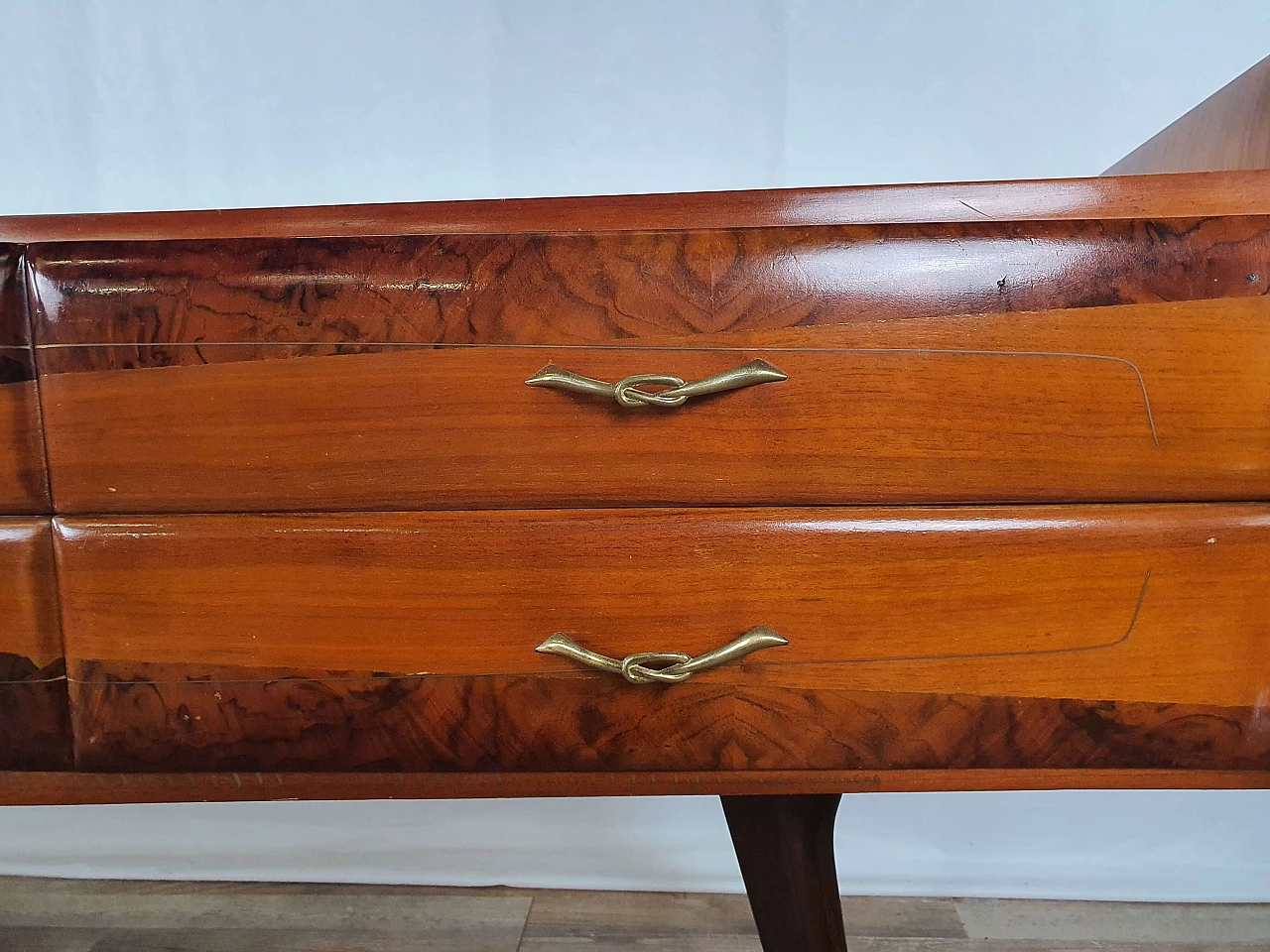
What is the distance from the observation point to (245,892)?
36.8 inches

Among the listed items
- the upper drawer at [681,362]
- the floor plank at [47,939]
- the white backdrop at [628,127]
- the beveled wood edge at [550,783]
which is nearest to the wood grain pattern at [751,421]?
the upper drawer at [681,362]

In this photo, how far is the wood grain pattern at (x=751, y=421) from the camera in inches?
15.4

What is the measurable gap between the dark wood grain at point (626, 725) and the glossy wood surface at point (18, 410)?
8 cm

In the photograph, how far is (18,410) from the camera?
1.32ft

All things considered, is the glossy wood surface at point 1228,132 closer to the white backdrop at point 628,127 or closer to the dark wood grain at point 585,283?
the dark wood grain at point 585,283

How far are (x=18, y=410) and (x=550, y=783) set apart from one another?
0.29m

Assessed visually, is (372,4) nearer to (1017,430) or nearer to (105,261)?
(105,261)

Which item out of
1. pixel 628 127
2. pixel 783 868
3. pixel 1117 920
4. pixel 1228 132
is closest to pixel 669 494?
pixel 783 868

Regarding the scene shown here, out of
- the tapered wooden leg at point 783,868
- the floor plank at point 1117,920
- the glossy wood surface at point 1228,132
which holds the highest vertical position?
the glossy wood surface at point 1228,132

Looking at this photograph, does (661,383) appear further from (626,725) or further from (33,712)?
(33,712)

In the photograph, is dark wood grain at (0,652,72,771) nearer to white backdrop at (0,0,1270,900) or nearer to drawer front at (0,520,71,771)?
drawer front at (0,520,71,771)

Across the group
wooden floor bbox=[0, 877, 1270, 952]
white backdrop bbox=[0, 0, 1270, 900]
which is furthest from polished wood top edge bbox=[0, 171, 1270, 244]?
wooden floor bbox=[0, 877, 1270, 952]

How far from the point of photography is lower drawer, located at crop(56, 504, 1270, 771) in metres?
0.40

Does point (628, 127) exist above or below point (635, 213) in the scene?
above
